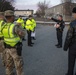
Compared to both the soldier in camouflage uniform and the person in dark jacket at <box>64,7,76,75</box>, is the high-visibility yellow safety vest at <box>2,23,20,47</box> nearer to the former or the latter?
the soldier in camouflage uniform

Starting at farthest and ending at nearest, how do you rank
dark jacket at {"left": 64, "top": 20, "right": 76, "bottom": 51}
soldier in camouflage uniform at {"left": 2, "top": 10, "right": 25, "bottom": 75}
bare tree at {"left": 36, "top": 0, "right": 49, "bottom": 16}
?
bare tree at {"left": 36, "top": 0, "right": 49, "bottom": 16}, dark jacket at {"left": 64, "top": 20, "right": 76, "bottom": 51}, soldier in camouflage uniform at {"left": 2, "top": 10, "right": 25, "bottom": 75}

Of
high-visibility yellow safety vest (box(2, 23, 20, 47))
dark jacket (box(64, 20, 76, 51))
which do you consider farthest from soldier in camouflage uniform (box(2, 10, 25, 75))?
dark jacket (box(64, 20, 76, 51))

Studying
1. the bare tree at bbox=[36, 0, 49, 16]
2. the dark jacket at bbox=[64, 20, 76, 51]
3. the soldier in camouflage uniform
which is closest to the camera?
the soldier in camouflage uniform

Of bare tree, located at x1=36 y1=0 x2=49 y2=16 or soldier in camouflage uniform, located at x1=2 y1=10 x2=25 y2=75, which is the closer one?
soldier in camouflage uniform, located at x1=2 y1=10 x2=25 y2=75

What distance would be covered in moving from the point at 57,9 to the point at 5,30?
11616 cm

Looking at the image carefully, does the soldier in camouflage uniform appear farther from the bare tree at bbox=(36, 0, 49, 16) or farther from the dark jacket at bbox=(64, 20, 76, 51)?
the bare tree at bbox=(36, 0, 49, 16)

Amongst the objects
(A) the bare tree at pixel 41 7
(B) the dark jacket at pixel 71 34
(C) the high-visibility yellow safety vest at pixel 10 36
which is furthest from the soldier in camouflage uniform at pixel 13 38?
(A) the bare tree at pixel 41 7

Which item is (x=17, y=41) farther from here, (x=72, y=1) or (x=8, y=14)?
(x=72, y=1)

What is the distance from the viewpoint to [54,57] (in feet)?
35.7

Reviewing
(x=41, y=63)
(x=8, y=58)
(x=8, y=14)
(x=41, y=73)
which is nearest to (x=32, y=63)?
(x=41, y=63)

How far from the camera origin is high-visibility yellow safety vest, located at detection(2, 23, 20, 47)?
617cm

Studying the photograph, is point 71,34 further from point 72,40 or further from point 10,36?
point 10,36

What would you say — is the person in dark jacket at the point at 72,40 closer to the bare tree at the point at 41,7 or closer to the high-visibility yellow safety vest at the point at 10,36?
the high-visibility yellow safety vest at the point at 10,36

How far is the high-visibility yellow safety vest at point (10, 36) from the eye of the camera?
6174 millimetres
